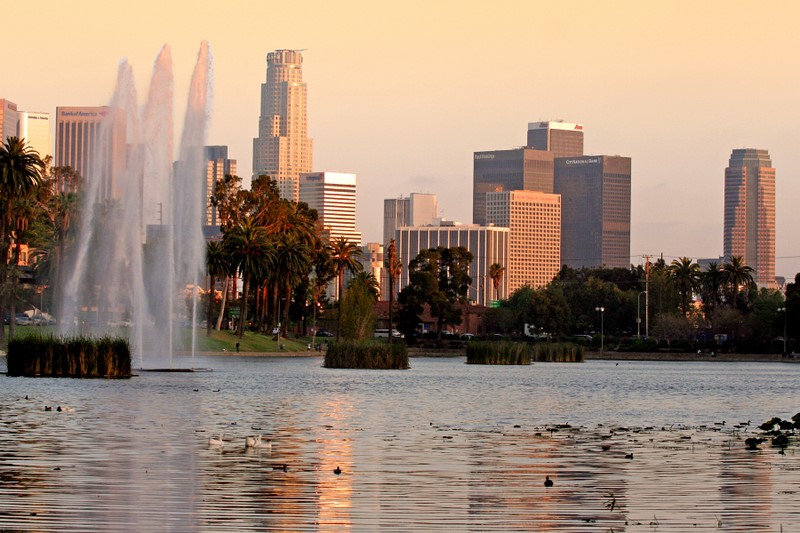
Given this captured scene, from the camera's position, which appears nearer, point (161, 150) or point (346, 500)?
point (346, 500)

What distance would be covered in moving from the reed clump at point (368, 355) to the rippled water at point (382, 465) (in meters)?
42.3

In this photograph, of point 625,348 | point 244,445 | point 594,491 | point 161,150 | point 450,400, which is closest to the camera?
point 594,491

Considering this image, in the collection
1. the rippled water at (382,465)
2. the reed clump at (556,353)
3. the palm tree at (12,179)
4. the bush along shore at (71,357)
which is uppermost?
the palm tree at (12,179)

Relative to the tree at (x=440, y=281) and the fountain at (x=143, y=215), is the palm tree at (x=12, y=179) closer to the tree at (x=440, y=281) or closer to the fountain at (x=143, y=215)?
the fountain at (x=143, y=215)

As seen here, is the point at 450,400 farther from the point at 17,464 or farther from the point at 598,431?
the point at 17,464

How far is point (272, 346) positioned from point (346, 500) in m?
121

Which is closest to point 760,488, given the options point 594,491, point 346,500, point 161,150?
point 594,491

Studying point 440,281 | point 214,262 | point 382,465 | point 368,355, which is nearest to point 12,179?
point 214,262

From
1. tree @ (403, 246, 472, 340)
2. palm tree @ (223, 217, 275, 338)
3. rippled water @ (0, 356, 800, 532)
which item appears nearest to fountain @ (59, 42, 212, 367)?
rippled water @ (0, 356, 800, 532)

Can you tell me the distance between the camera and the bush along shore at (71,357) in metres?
60.4

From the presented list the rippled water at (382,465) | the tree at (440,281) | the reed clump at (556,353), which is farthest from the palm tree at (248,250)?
the rippled water at (382,465)

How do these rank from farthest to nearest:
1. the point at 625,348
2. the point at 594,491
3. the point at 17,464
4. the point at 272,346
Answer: the point at 625,348 → the point at 272,346 → the point at 17,464 → the point at 594,491

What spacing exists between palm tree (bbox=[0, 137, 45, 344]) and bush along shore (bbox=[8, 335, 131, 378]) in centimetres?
4656

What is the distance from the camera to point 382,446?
31188mm
